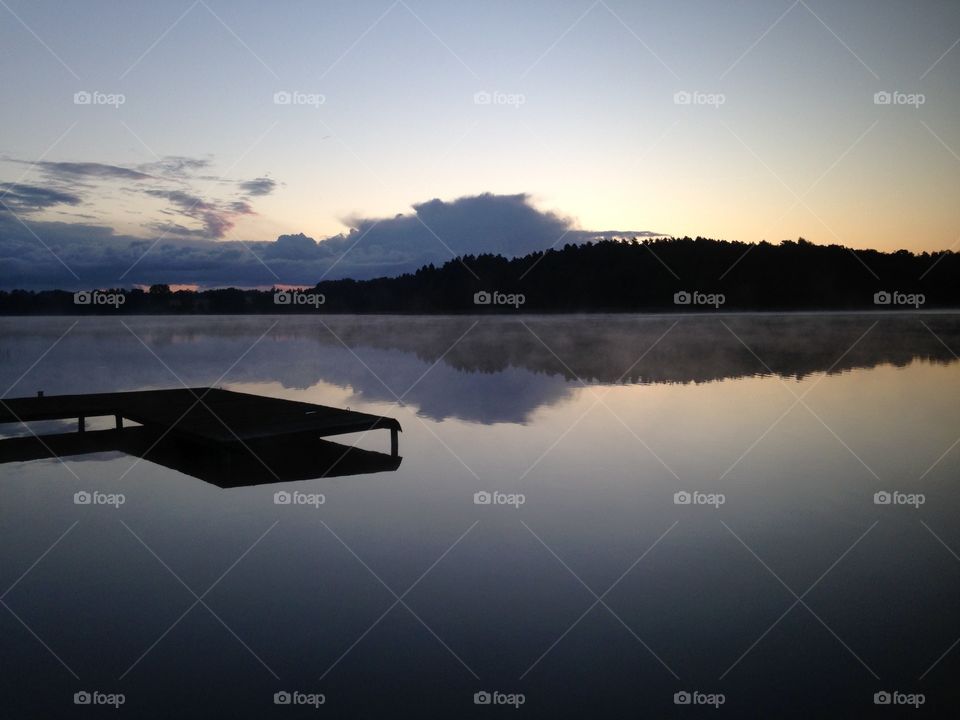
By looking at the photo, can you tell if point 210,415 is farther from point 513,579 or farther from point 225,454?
point 513,579

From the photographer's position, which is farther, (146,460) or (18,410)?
(18,410)

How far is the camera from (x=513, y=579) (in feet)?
24.6

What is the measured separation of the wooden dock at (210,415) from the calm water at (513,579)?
951 mm

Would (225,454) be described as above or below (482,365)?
below

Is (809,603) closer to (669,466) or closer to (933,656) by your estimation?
(933,656)

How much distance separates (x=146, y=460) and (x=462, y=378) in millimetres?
14664

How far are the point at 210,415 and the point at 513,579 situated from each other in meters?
9.62

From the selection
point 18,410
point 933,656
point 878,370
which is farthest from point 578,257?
point 933,656

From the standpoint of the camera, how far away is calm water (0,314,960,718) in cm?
558

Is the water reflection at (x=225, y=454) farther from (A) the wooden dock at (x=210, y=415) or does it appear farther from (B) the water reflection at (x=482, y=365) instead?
(B) the water reflection at (x=482, y=365)

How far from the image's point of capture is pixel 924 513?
987 centimetres

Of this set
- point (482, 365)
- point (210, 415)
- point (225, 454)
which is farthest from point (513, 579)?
point (482, 365)

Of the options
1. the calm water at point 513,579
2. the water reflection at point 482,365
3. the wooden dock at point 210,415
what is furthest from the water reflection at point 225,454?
the water reflection at point 482,365

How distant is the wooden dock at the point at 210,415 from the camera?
13.0 metres
